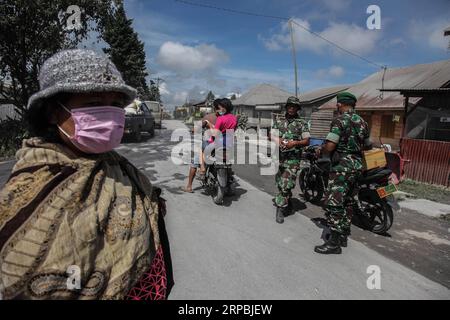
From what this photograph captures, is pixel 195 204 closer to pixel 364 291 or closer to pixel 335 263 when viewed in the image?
pixel 335 263

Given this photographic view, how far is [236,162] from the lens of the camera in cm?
1076

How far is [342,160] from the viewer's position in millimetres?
4043

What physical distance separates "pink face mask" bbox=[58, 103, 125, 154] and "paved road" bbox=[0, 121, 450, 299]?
2060 millimetres

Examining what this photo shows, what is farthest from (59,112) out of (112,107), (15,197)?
(15,197)

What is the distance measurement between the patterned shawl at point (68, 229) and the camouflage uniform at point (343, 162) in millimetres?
3189

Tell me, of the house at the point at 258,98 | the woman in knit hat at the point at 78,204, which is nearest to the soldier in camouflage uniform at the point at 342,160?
the woman in knit hat at the point at 78,204

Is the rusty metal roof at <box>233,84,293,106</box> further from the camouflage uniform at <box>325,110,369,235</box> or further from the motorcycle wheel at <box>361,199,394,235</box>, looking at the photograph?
the camouflage uniform at <box>325,110,369,235</box>

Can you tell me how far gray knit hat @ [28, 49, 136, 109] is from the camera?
3.90ft

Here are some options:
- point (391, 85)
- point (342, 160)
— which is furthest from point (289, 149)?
point (391, 85)

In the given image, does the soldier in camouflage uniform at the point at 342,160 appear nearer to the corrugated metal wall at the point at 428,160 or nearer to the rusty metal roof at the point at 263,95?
the corrugated metal wall at the point at 428,160

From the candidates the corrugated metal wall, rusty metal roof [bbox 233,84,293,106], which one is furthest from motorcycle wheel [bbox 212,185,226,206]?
rusty metal roof [bbox 233,84,293,106]

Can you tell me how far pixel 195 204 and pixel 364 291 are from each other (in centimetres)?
338

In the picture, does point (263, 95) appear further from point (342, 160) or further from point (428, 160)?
point (342, 160)

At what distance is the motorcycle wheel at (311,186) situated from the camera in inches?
239
